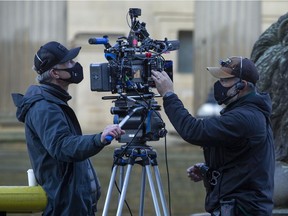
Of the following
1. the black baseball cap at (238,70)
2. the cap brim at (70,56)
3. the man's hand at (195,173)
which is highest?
the cap brim at (70,56)

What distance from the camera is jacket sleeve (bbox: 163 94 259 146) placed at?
19.6 ft

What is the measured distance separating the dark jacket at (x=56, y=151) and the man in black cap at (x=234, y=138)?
1.93ft

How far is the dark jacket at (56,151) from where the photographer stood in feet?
19.9

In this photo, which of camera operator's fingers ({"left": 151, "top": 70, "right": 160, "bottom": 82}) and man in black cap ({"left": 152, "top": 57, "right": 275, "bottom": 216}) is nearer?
man in black cap ({"left": 152, "top": 57, "right": 275, "bottom": 216})

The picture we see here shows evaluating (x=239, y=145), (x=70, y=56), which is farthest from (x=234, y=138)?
(x=70, y=56)

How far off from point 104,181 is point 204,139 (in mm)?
8169

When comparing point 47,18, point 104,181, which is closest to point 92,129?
point 47,18

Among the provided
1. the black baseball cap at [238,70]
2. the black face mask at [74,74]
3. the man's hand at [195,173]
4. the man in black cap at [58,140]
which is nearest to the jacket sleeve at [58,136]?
the man in black cap at [58,140]

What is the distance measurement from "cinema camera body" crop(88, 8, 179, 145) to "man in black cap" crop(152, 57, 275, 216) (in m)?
0.13

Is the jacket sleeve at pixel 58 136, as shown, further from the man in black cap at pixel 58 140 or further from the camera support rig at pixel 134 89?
the camera support rig at pixel 134 89

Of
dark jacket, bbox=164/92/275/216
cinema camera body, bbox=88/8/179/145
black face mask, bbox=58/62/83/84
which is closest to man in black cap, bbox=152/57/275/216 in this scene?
dark jacket, bbox=164/92/275/216

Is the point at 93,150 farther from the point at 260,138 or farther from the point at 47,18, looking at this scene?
the point at 47,18

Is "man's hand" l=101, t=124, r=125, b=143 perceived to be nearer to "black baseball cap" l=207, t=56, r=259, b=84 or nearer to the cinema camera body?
the cinema camera body

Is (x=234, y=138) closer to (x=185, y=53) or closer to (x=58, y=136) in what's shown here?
(x=58, y=136)
